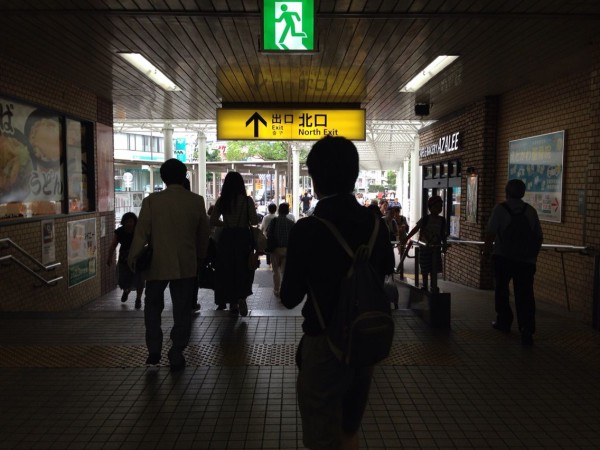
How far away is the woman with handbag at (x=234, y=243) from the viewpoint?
237 inches

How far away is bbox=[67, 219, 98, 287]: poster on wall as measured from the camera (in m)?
8.90

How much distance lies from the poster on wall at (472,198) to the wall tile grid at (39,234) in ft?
22.8

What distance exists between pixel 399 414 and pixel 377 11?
3671 millimetres

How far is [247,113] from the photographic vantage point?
9.33 m

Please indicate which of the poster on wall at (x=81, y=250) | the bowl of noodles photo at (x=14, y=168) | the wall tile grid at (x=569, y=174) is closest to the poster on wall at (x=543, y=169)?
the wall tile grid at (x=569, y=174)

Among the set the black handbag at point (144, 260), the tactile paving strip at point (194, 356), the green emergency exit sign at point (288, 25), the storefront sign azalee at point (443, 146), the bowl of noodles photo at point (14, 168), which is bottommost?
the tactile paving strip at point (194, 356)

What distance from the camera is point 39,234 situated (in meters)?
7.80

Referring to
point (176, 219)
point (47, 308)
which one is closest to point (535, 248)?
point (176, 219)

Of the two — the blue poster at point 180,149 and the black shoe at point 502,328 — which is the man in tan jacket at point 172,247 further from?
the blue poster at point 180,149

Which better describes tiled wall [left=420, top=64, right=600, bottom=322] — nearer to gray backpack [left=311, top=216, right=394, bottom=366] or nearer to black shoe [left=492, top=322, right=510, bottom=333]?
black shoe [left=492, top=322, right=510, bottom=333]

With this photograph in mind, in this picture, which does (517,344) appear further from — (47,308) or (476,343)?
(47,308)

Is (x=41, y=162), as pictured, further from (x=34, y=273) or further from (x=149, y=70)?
(x=149, y=70)

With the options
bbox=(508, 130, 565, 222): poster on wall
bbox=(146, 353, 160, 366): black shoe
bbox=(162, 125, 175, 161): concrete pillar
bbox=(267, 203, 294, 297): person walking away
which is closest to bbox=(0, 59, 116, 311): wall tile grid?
bbox=(267, 203, 294, 297): person walking away

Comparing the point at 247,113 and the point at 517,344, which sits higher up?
the point at 247,113
